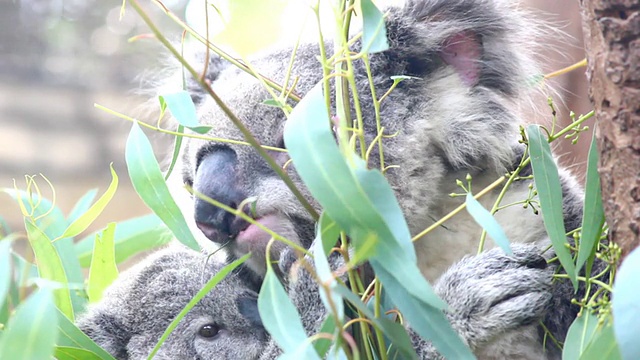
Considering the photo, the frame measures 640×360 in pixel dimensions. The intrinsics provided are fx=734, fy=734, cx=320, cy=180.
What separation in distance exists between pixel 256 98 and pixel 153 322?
0.68m

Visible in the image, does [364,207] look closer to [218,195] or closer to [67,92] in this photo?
[218,195]

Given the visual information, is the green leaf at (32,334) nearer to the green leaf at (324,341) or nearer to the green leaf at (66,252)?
the green leaf at (324,341)

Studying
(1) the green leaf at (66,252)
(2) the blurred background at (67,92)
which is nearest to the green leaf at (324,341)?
(1) the green leaf at (66,252)

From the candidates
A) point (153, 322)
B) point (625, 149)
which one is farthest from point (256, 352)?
Answer: point (625, 149)

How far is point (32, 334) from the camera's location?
3.00 ft

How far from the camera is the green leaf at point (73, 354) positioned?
4.78ft

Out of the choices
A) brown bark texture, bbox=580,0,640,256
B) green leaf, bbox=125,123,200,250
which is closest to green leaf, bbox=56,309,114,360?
green leaf, bbox=125,123,200,250

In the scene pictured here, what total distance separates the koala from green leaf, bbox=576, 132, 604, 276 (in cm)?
40

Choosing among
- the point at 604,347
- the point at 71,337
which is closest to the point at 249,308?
the point at 71,337

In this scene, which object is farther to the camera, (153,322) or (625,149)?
(153,322)

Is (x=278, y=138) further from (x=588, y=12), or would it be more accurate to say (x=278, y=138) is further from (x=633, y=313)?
(x=633, y=313)

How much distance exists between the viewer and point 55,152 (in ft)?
17.3

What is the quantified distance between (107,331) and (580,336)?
1.30 meters

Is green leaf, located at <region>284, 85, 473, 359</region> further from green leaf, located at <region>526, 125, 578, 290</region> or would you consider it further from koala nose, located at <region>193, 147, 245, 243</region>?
koala nose, located at <region>193, 147, 245, 243</region>
